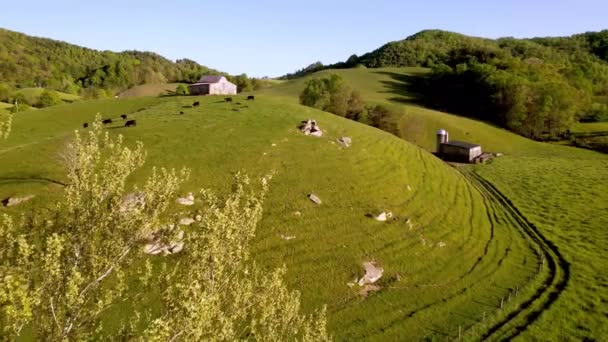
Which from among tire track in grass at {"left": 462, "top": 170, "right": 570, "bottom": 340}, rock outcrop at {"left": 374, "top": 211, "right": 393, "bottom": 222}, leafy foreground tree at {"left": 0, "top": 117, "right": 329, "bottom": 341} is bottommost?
tire track in grass at {"left": 462, "top": 170, "right": 570, "bottom": 340}

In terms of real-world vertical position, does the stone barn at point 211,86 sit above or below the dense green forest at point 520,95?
above

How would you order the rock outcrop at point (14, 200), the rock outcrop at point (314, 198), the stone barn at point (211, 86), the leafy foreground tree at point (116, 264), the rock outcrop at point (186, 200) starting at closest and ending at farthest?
the leafy foreground tree at point (116, 264), the rock outcrop at point (14, 200), the rock outcrop at point (186, 200), the rock outcrop at point (314, 198), the stone barn at point (211, 86)

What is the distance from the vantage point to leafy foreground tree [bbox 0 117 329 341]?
1345 cm

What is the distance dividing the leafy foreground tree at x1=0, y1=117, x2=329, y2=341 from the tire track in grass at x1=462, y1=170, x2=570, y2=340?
2641cm

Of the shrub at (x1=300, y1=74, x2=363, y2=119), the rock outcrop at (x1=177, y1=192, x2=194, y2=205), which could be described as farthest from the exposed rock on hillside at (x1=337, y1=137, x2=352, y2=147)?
the shrub at (x1=300, y1=74, x2=363, y2=119)

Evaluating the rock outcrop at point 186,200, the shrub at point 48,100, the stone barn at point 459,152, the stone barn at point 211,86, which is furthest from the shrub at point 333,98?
the shrub at point 48,100

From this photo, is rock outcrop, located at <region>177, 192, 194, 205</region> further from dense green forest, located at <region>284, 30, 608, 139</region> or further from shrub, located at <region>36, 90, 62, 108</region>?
shrub, located at <region>36, 90, 62, 108</region>

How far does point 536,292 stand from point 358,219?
20.4 meters

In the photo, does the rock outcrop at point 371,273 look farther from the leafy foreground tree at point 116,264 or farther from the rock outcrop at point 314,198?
the leafy foreground tree at point 116,264

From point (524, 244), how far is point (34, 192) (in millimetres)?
60332

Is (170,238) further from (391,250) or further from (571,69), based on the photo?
(571,69)

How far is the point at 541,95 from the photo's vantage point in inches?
5522

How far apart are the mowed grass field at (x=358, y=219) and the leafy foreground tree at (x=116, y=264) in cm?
2156

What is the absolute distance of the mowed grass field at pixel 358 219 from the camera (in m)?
39.5
